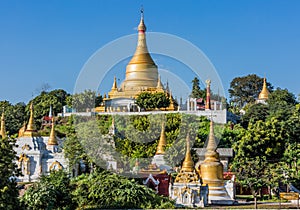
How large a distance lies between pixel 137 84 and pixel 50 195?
3259 centimetres

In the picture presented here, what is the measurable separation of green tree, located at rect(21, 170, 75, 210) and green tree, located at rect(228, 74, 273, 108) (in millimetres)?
43060

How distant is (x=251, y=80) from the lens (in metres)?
65.4

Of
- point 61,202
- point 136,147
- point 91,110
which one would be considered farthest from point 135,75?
point 61,202

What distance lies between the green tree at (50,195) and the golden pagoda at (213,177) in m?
7.21

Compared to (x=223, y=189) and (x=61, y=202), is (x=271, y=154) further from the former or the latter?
(x=61, y=202)

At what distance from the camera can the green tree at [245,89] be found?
6500 centimetres

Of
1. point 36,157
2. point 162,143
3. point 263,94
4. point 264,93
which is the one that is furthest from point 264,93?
point 36,157

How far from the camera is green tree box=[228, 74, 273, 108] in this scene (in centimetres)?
6500

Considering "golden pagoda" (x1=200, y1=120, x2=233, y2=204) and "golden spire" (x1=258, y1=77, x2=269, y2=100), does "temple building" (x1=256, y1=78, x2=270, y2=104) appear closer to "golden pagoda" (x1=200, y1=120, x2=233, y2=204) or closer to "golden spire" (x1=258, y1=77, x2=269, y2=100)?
"golden spire" (x1=258, y1=77, x2=269, y2=100)

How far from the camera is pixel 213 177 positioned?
28500 mm

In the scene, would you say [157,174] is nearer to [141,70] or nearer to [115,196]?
[115,196]

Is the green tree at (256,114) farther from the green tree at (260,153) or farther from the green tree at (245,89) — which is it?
the green tree at (245,89)

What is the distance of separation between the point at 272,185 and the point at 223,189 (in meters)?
2.37

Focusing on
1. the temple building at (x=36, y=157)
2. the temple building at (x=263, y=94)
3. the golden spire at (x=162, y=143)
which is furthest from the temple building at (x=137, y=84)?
the temple building at (x=36, y=157)
